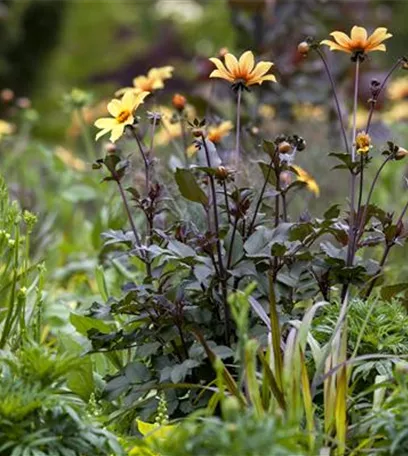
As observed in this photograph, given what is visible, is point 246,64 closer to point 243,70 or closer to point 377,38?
point 243,70

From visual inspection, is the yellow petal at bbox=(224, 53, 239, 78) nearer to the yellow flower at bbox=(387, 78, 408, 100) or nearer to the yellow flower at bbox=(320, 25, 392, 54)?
the yellow flower at bbox=(320, 25, 392, 54)

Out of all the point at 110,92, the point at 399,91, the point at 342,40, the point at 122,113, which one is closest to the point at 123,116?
the point at 122,113

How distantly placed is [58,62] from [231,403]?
27.1 ft

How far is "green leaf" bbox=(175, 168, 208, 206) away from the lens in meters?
1.94

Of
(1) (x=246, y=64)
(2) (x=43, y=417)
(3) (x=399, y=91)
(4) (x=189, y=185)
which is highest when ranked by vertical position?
(3) (x=399, y=91)

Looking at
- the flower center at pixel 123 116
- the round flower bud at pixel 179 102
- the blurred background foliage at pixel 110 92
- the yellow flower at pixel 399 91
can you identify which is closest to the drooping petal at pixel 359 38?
the blurred background foliage at pixel 110 92

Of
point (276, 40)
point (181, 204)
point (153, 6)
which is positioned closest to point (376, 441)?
point (181, 204)

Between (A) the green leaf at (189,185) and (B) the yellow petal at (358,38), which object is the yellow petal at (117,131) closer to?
(A) the green leaf at (189,185)

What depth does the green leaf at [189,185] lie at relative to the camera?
194cm

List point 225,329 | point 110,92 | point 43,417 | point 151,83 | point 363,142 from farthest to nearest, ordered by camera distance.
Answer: point 110,92 → point 151,83 → point 225,329 → point 363,142 → point 43,417

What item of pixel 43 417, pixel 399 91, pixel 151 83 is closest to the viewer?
pixel 43 417

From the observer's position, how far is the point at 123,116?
2.08 meters

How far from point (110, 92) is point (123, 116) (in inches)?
289

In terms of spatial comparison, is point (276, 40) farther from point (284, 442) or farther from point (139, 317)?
point (284, 442)
